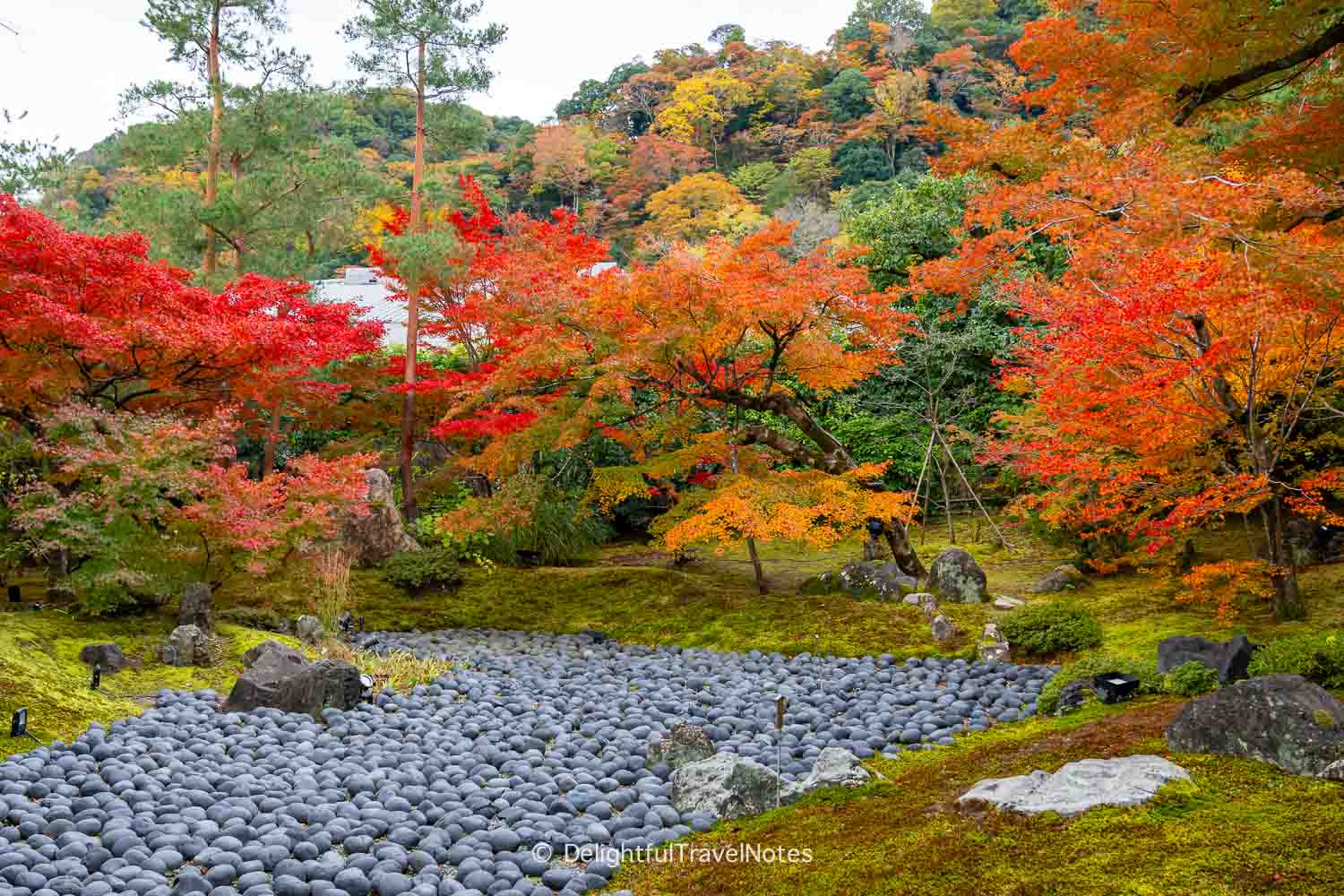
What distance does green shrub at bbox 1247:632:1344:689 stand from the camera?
4.25 m

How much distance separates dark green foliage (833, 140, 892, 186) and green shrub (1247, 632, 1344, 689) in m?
25.2

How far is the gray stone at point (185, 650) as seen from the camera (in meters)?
6.39

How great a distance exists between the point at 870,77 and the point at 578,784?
106ft

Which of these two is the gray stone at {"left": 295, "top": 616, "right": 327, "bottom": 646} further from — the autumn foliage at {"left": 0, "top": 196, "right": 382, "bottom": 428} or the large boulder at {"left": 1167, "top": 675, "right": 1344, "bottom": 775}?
the large boulder at {"left": 1167, "top": 675, "right": 1344, "bottom": 775}

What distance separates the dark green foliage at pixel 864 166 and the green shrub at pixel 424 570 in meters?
22.0

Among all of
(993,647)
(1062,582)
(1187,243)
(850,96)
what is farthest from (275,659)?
(850,96)

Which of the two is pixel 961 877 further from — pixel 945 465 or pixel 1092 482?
pixel 945 465

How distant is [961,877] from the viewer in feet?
8.56

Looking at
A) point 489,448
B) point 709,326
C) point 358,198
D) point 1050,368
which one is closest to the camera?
point 1050,368

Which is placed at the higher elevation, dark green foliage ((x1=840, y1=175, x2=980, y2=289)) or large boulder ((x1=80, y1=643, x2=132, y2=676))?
dark green foliage ((x1=840, y1=175, x2=980, y2=289))

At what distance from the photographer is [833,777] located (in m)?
3.82

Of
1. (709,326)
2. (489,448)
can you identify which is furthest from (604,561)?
(709,326)

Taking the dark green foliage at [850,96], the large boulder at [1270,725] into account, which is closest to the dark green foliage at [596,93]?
the dark green foliage at [850,96]

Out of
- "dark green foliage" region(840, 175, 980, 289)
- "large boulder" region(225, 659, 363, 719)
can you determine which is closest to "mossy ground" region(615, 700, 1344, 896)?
"large boulder" region(225, 659, 363, 719)
